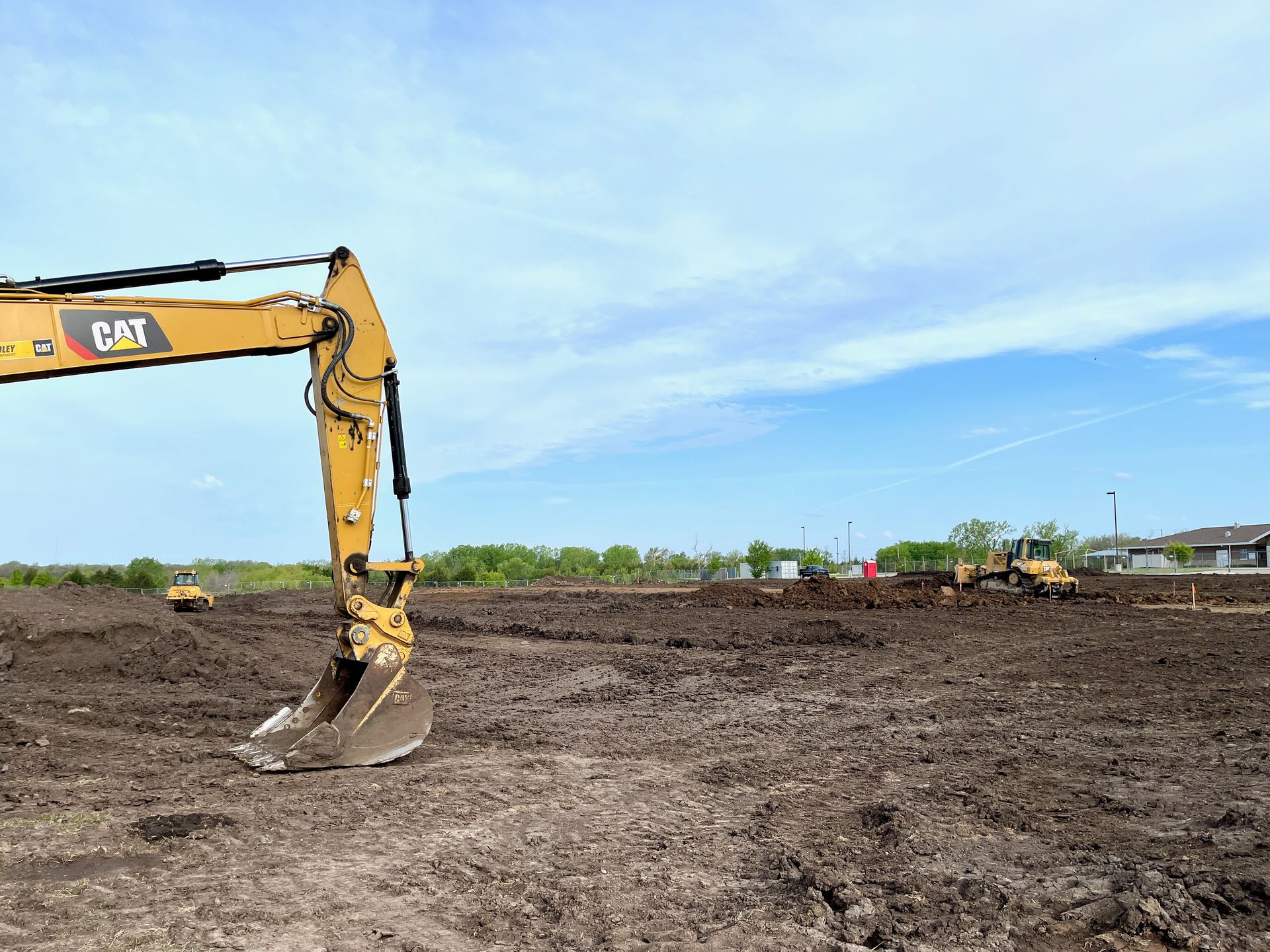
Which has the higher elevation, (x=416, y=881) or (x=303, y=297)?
(x=303, y=297)

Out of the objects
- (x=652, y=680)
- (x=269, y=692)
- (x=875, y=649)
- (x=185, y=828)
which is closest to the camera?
(x=185, y=828)

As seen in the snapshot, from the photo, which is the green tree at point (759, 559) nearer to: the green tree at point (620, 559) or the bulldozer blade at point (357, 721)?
the green tree at point (620, 559)

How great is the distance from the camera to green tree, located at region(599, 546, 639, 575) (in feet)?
292

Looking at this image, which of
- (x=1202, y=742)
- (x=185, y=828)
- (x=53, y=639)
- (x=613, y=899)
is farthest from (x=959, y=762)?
(x=53, y=639)

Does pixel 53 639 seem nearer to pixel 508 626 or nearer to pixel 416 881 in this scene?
pixel 508 626

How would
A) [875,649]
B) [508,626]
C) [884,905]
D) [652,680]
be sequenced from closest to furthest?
1. [884,905]
2. [652,680]
3. [875,649]
4. [508,626]

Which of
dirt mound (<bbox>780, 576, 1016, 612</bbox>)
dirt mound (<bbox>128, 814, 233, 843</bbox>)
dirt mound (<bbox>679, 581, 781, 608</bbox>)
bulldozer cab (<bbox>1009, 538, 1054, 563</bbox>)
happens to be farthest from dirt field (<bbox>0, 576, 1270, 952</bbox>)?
bulldozer cab (<bbox>1009, 538, 1054, 563</bbox>)

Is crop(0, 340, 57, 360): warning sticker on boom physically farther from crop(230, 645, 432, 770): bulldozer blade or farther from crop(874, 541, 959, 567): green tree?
crop(874, 541, 959, 567): green tree

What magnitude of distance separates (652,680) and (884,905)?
31.7 feet

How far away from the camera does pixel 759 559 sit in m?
84.9

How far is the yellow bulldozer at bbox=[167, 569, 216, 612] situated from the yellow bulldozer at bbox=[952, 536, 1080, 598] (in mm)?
31640

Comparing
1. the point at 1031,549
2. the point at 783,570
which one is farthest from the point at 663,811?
the point at 783,570

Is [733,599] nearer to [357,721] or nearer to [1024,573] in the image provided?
[1024,573]

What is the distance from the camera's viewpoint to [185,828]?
5.90 meters
